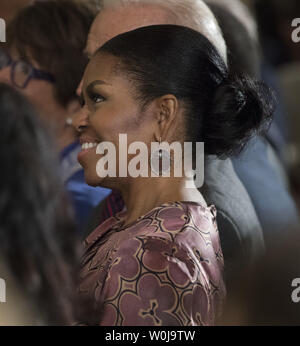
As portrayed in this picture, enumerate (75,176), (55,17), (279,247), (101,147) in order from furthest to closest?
(55,17)
(75,176)
(279,247)
(101,147)

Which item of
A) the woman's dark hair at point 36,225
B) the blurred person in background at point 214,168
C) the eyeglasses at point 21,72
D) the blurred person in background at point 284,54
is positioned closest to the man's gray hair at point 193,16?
the blurred person in background at point 214,168

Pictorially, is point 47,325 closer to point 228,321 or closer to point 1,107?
point 1,107

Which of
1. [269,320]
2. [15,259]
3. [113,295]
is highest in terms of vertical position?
[15,259]

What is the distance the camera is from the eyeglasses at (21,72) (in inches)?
60.1

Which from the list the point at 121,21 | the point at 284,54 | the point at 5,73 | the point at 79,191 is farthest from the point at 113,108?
the point at 284,54

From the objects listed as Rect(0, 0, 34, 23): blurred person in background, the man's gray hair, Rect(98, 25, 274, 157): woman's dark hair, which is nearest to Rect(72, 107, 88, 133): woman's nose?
→ Rect(98, 25, 274, 157): woman's dark hair

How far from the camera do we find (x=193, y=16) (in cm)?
122

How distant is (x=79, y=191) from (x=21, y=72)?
0.33 metres

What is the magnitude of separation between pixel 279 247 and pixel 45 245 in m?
0.72

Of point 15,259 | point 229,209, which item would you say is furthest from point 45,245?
point 229,209

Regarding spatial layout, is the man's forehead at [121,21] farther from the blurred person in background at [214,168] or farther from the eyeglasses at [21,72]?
the eyeglasses at [21,72]

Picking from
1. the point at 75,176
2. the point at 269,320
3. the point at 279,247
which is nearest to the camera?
the point at 269,320

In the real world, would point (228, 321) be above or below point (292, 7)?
below

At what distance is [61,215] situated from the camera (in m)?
0.80
